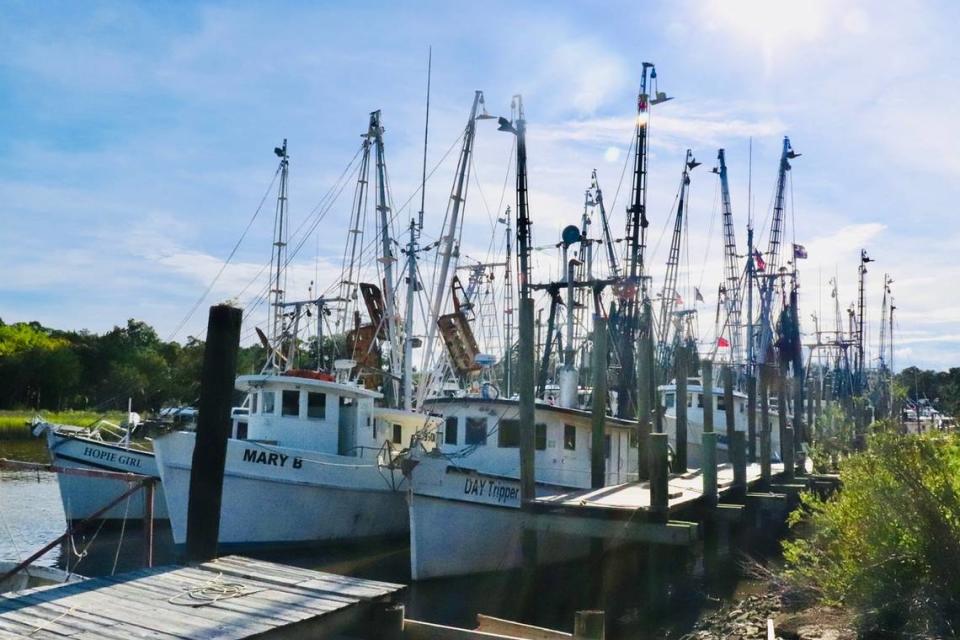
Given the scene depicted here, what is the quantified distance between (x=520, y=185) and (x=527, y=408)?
750 centimetres

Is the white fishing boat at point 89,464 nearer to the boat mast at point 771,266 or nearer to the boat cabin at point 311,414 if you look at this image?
the boat cabin at point 311,414

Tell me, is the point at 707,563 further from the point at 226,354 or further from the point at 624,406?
the point at 226,354

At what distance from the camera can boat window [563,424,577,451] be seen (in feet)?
66.4

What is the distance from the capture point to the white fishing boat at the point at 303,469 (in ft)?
61.6

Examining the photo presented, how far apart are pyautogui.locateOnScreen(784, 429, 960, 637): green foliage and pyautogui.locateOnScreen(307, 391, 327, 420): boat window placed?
13.3 meters

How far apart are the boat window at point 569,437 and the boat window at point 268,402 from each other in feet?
23.1

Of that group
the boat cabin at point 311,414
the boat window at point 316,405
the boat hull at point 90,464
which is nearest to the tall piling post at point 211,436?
the boat cabin at point 311,414

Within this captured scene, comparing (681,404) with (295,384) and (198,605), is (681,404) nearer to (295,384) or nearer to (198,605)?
(295,384)

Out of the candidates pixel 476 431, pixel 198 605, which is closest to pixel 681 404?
pixel 476 431

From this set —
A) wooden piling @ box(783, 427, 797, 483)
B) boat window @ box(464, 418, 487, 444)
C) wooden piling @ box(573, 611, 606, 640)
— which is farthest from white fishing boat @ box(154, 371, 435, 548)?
wooden piling @ box(783, 427, 797, 483)

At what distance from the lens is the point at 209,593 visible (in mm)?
7219

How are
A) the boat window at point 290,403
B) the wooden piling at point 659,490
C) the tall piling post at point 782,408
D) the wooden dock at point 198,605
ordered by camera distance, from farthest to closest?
1. the tall piling post at point 782,408
2. the boat window at point 290,403
3. the wooden piling at point 659,490
4. the wooden dock at point 198,605

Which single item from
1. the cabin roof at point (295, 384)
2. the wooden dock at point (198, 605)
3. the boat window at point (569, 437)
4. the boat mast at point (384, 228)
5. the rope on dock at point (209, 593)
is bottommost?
the wooden dock at point (198, 605)

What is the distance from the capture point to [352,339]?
3117 centimetres
